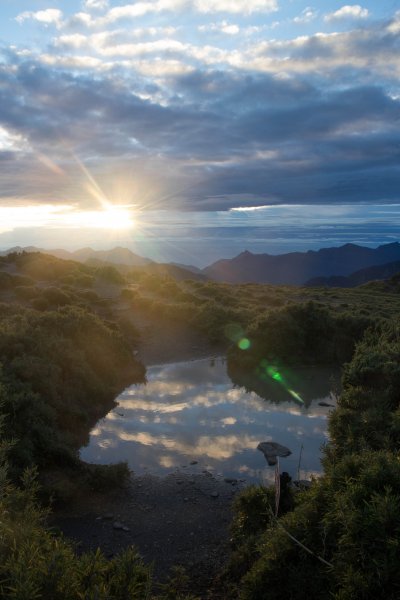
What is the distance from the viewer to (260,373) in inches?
903

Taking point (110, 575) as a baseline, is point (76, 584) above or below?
above

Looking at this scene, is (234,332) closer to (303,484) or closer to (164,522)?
(303,484)

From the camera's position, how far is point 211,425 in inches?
643

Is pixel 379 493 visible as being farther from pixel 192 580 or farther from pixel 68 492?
pixel 68 492

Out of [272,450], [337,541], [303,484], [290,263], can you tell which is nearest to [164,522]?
[303,484]

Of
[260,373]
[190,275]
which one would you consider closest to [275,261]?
[190,275]

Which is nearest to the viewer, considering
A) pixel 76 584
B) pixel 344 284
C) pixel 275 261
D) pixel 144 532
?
pixel 76 584

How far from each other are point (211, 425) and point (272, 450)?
112 inches

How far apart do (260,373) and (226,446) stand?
8.60 m

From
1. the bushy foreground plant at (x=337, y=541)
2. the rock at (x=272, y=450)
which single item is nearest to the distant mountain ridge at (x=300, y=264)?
the rock at (x=272, y=450)

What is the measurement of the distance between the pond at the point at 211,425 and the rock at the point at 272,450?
0.20 meters

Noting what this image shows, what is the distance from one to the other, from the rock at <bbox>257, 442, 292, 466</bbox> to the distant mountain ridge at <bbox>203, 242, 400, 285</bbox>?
12057cm

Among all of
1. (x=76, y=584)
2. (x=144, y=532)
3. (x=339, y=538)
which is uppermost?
(x=76, y=584)

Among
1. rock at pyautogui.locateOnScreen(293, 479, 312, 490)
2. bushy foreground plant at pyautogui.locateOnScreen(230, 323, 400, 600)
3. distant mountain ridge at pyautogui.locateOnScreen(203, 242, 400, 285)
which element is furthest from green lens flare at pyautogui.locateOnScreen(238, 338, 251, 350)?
distant mountain ridge at pyautogui.locateOnScreen(203, 242, 400, 285)
